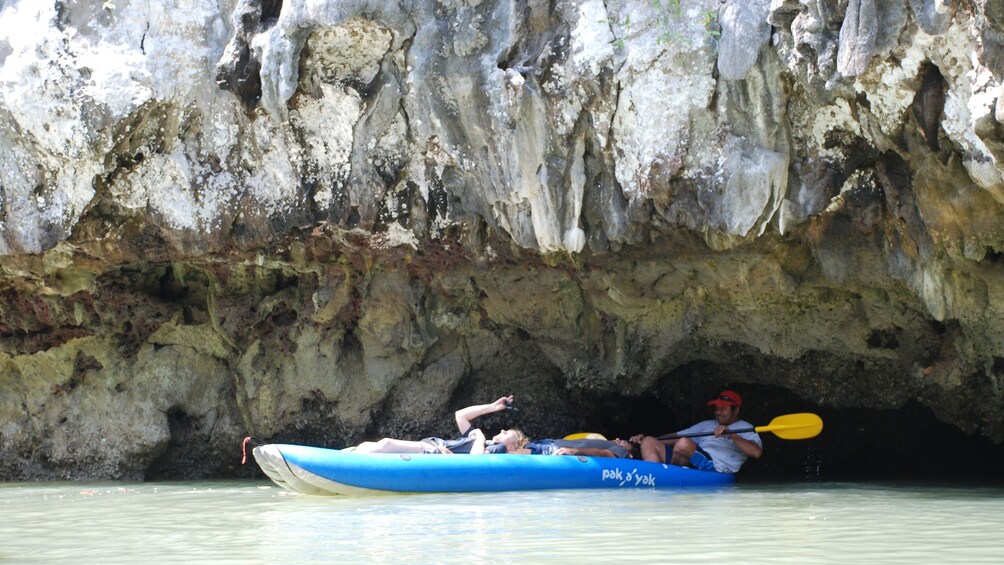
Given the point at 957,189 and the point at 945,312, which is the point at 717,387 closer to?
the point at 945,312

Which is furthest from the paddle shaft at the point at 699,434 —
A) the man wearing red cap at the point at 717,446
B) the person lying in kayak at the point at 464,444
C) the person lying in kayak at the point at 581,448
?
the person lying in kayak at the point at 464,444

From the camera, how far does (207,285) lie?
991 cm

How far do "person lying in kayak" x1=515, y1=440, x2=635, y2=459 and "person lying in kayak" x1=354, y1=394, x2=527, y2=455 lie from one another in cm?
13

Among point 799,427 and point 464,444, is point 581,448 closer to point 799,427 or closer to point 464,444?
point 464,444

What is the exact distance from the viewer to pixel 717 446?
8.65 m

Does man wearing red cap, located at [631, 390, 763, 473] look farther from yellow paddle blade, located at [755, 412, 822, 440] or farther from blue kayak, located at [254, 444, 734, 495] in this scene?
blue kayak, located at [254, 444, 734, 495]

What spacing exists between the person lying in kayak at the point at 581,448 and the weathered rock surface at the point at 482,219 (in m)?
1.13

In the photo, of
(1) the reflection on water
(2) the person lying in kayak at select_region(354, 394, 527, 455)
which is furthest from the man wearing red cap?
(2) the person lying in kayak at select_region(354, 394, 527, 455)

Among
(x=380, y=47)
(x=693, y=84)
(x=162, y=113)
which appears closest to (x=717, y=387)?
(x=693, y=84)

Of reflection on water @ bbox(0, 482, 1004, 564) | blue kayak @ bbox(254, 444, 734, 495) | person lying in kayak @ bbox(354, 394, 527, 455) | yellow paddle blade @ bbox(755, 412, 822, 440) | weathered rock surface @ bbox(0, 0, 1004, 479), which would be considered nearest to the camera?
reflection on water @ bbox(0, 482, 1004, 564)

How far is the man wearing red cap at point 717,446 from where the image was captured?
8547 millimetres

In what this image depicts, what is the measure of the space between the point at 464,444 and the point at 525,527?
110 inches

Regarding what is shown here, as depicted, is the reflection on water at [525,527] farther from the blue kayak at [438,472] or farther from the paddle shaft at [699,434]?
the paddle shaft at [699,434]

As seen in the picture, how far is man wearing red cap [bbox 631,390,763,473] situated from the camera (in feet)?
28.0
